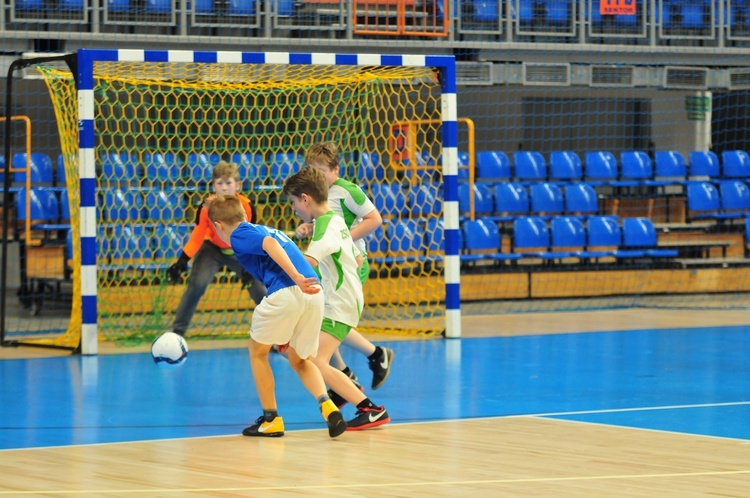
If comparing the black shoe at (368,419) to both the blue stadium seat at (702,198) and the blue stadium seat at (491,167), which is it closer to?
the blue stadium seat at (491,167)

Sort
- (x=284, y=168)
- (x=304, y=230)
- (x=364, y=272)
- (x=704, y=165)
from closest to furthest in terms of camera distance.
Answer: (x=304, y=230)
(x=364, y=272)
(x=284, y=168)
(x=704, y=165)


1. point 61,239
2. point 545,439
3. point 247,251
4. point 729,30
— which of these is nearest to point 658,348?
point 545,439

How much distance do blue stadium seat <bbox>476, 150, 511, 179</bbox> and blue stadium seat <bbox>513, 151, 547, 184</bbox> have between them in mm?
179

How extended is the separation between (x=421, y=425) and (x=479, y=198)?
10384mm

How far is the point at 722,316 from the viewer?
1421cm

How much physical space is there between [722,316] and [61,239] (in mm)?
7621

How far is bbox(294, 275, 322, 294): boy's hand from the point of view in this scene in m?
6.47

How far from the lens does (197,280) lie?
1076cm

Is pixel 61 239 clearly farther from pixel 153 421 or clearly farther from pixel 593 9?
pixel 593 9

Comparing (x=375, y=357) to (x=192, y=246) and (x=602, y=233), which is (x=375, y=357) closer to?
(x=192, y=246)

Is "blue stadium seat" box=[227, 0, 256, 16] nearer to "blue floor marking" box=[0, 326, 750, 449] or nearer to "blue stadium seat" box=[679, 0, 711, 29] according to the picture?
"blue floor marking" box=[0, 326, 750, 449]

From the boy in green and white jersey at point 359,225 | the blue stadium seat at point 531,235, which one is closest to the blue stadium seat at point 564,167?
the blue stadium seat at point 531,235

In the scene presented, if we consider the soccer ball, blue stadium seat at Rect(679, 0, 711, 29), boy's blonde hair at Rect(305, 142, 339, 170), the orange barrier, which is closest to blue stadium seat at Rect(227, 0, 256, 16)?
the orange barrier

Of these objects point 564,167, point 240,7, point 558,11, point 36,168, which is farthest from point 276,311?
point 558,11
